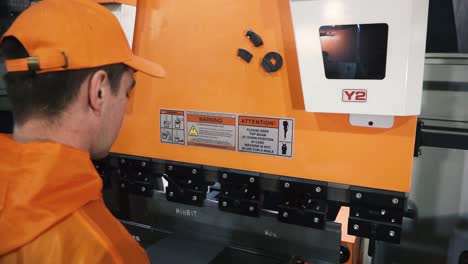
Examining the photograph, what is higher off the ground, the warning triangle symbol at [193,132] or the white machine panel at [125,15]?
the white machine panel at [125,15]

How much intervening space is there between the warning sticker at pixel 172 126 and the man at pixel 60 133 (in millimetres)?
376

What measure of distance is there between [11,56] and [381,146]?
106cm

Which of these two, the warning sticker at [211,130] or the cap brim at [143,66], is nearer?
the cap brim at [143,66]

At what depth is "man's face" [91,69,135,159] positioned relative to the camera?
1.09 metres

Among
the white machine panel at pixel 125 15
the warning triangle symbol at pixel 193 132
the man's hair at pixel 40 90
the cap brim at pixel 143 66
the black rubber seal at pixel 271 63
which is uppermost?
the white machine panel at pixel 125 15

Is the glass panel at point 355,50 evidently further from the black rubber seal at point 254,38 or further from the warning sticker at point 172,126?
the warning sticker at point 172,126

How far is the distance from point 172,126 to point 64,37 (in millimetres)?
620

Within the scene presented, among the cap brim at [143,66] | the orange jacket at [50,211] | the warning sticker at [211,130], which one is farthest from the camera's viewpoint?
the warning sticker at [211,130]

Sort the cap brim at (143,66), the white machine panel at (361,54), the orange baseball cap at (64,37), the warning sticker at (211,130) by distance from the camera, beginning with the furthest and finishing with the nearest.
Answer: the warning sticker at (211,130)
the cap brim at (143,66)
the white machine panel at (361,54)
the orange baseball cap at (64,37)

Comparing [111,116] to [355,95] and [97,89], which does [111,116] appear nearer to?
[97,89]

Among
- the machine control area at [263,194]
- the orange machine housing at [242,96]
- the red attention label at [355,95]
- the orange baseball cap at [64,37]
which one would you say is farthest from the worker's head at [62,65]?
the red attention label at [355,95]

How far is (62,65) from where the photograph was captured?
3.06 feet

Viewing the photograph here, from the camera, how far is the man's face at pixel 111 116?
3.58 feet

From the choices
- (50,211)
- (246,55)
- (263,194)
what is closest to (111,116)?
(50,211)
